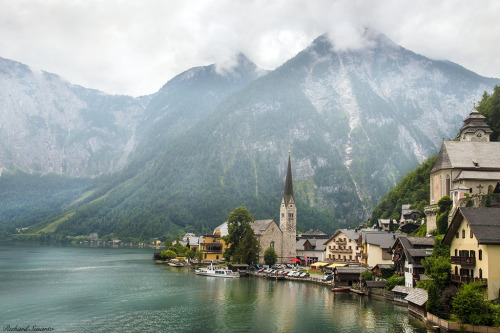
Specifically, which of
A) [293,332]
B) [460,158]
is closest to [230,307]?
[293,332]

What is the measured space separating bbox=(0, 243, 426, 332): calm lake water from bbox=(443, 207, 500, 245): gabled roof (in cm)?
1074

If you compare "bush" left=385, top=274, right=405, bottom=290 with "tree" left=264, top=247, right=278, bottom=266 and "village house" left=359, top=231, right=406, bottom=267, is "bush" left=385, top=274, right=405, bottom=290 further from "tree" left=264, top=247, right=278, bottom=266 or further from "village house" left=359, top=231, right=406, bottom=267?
"tree" left=264, top=247, right=278, bottom=266

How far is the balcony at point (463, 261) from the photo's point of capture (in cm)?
4219

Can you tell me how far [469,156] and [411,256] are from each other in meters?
22.5

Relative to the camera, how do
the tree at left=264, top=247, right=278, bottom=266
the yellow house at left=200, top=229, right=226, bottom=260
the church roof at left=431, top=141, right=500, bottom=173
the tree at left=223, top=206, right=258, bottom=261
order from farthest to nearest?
the yellow house at left=200, top=229, right=226, bottom=260, the tree at left=264, top=247, right=278, bottom=266, the tree at left=223, top=206, right=258, bottom=261, the church roof at left=431, top=141, right=500, bottom=173

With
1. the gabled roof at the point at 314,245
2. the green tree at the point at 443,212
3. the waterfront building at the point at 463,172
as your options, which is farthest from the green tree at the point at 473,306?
the gabled roof at the point at 314,245

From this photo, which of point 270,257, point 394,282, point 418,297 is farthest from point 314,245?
point 418,297

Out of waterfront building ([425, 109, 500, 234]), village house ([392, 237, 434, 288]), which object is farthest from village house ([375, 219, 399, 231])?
village house ([392, 237, 434, 288])

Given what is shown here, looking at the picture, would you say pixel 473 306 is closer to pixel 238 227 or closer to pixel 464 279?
pixel 464 279

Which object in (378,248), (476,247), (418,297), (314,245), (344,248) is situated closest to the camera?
(476,247)

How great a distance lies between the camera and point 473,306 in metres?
38.4

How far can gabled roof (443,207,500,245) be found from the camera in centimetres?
4056

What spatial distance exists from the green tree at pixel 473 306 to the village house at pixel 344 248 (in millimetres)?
53322

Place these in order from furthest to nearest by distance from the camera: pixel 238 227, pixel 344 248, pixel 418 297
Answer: pixel 238 227
pixel 344 248
pixel 418 297
